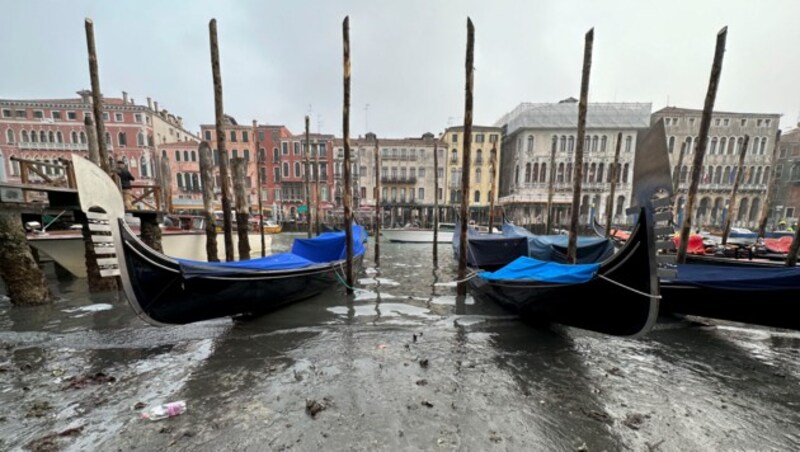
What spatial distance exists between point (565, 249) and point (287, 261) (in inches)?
301

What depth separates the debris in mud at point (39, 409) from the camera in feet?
8.86

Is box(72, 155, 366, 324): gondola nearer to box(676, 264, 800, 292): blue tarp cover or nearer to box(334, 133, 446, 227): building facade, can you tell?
box(676, 264, 800, 292): blue tarp cover

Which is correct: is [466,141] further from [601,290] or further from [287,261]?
[287,261]

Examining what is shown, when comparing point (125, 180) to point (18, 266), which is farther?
point (125, 180)

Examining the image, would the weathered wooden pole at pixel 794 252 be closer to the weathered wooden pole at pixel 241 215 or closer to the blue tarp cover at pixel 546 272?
the blue tarp cover at pixel 546 272

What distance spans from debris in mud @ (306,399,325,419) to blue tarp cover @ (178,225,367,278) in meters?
2.37

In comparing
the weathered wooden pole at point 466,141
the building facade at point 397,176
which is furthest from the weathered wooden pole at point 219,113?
the building facade at point 397,176

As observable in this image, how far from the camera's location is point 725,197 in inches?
1192

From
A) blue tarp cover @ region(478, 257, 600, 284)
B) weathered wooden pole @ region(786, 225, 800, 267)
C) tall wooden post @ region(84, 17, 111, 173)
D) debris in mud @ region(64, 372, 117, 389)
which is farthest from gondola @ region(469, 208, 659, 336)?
tall wooden post @ region(84, 17, 111, 173)

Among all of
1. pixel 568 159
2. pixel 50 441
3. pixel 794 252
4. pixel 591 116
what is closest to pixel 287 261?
pixel 50 441

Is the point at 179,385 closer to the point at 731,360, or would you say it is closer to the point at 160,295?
the point at 160,295

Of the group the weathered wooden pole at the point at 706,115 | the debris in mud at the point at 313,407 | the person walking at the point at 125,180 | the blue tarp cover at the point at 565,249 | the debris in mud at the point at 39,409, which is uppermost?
the weathered wooden pole at the point at 706,115

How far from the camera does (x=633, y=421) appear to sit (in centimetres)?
273

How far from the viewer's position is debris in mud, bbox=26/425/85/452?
7.57 feet
